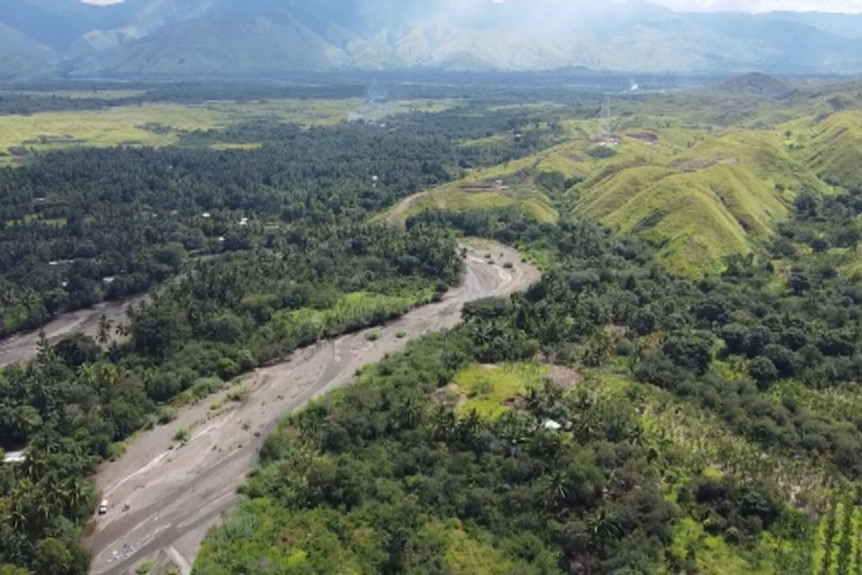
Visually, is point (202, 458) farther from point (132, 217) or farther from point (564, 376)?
point (132, 217)

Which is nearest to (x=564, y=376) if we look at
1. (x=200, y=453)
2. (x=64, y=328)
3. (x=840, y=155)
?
(x=200, y=453)

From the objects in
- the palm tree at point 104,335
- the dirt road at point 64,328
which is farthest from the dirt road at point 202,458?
the dirt road at point 64,328

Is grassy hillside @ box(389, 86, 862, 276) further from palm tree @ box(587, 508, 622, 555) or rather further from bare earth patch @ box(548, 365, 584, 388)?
palm tree @ box(587, 508, 622, 555)

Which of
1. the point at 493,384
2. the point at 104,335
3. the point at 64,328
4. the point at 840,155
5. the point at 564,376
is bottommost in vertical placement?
the point at 64,328

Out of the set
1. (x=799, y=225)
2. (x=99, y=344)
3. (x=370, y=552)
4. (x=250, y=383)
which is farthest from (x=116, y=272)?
(x=799, y=225)

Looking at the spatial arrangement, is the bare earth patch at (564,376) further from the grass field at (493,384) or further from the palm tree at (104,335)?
the palm tree at (104,335)
